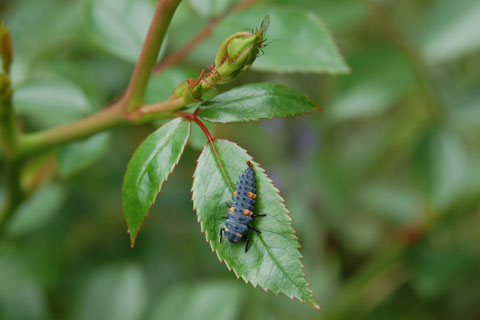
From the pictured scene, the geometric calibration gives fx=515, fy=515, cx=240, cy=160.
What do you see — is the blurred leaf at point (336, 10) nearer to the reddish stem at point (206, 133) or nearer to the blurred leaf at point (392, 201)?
the blurred leaf at point (392, 201)

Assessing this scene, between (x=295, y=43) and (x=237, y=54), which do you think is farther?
(x=295, y=43)

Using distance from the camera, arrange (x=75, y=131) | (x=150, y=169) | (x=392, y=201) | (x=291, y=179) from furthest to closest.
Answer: (x=291, y=179) < (x=392, y=201) < (x=75, y=131) < (x=150, y=169)

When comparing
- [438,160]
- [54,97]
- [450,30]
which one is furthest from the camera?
[438,160]

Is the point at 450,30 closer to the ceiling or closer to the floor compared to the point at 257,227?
closer to the ceiling

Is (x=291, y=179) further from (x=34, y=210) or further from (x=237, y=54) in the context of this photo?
(x=237, y=54)

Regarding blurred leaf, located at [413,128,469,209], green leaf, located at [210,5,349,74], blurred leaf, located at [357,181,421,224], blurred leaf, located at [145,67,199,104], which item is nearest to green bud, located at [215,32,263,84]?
green leaf, located at [210,5,349,74]

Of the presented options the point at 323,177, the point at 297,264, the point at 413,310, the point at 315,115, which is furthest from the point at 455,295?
the point at 297,264

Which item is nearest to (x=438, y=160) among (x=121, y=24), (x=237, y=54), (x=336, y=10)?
(x=336, y=10)
